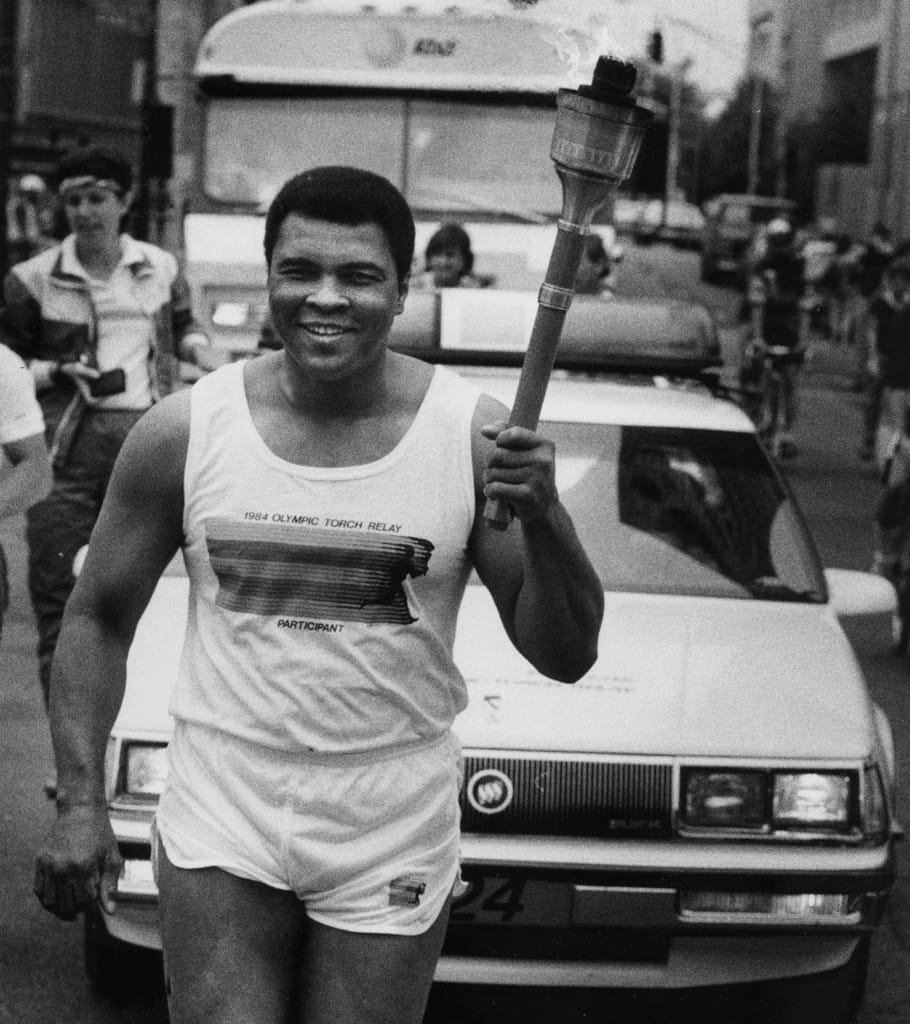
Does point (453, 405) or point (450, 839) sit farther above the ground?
point (453, 405)

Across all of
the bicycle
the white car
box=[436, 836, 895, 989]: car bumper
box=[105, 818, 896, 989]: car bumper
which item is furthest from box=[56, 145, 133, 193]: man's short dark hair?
the bicycle

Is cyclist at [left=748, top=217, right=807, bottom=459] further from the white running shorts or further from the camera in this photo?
the white running shorts

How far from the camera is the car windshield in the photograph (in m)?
5.78

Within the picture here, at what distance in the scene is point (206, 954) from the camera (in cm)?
307

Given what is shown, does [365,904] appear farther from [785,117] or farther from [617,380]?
[785,117]

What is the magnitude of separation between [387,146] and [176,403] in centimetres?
1186

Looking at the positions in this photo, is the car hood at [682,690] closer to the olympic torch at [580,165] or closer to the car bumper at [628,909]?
the car bumper at [628,909]

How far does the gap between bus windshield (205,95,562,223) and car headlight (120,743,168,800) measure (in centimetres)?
1039

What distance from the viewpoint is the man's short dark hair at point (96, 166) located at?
6.99 meters

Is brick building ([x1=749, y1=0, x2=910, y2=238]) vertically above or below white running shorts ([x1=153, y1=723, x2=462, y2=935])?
above

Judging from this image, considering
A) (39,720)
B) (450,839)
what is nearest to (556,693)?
(450,839)

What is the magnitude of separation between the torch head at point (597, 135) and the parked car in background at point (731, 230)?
44010 millimetres

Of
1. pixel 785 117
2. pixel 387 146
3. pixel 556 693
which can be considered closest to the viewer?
pixel 556 693

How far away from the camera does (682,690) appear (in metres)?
4.93
